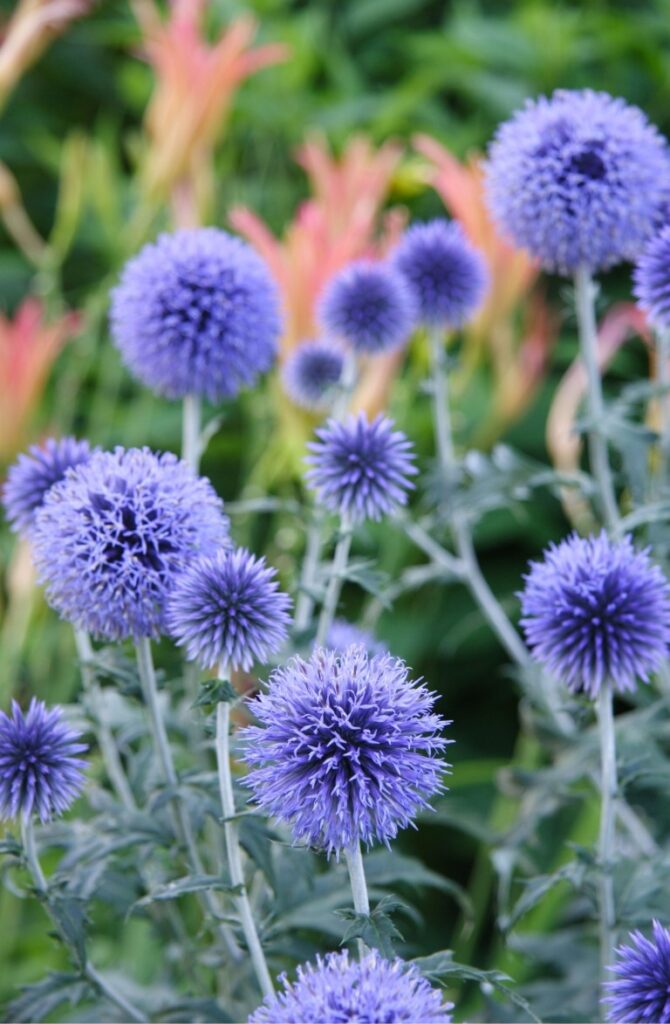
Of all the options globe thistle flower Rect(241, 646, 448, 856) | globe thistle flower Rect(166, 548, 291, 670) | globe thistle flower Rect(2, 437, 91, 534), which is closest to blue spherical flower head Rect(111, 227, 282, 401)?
globe thistle flower Rect(2, 437, 91, 534)

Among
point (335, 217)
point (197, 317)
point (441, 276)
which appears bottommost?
point (197, 317)

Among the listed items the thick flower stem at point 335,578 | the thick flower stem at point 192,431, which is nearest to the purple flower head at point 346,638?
the thick flower stem at point 335,578

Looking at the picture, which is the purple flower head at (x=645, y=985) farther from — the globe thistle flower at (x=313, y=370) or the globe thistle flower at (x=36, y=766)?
the globe thistle flower at (x=313, y=370)

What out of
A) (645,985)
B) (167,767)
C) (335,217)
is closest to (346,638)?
(167,767)

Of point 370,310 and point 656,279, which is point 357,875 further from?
point 370,310

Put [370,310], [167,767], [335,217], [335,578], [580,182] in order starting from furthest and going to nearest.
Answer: [335,217] → [370,310] → [580,182] → [335,578] → [167,767]

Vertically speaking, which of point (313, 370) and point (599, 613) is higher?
point (313, 370)

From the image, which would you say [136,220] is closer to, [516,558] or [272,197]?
[272,197]
